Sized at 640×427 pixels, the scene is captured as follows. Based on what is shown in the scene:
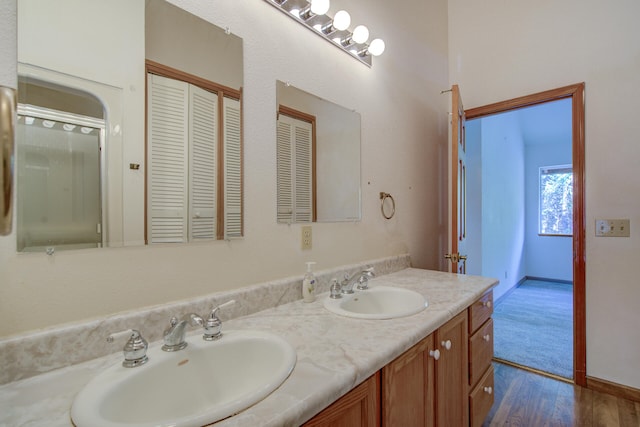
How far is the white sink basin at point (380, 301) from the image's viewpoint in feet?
4.07

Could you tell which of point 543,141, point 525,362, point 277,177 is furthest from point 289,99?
point 543,141

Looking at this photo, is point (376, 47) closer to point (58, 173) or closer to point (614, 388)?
point (58, 173)

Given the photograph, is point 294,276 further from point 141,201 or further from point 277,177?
point 141,201

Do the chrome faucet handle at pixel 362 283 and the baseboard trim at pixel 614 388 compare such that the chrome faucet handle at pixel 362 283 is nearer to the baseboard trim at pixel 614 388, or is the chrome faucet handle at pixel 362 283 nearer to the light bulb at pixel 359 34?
the light bulb at pixel 359 34

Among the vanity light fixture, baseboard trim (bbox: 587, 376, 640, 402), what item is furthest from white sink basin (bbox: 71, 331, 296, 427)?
baseboard trim (bbox: 587, 376, 640, 402)

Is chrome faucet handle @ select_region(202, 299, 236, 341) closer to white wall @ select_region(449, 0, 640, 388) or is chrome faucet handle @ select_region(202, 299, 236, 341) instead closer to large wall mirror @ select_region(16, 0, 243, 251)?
large wall mirror @ select_region(16, 0, 243, 251)

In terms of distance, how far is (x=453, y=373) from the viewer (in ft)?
3.83

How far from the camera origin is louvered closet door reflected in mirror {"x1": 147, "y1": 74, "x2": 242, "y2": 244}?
2.91 ft

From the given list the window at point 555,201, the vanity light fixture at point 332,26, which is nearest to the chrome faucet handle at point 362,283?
the vanity light fixture at point 332,26

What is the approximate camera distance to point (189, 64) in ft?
3.21

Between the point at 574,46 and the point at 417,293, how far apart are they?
214 centimetres

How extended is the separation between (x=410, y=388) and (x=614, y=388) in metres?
1.91

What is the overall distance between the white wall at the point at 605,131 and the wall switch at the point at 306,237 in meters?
1.92

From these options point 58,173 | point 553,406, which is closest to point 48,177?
point 58,173
